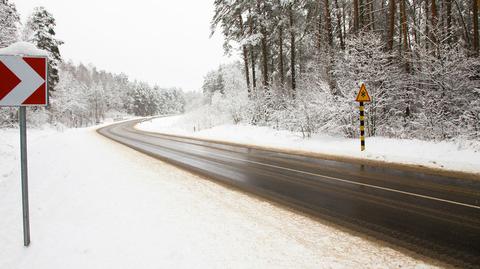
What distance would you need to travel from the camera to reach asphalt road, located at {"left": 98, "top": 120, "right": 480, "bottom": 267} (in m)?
3.92

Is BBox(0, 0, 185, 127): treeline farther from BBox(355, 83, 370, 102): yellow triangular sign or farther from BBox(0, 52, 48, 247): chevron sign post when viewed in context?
BBox(355, 83, 370, 102): yellow triangular sign

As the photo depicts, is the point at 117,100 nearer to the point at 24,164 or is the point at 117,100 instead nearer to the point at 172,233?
the point at 24,164

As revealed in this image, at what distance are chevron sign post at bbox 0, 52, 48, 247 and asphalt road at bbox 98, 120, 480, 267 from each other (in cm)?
449

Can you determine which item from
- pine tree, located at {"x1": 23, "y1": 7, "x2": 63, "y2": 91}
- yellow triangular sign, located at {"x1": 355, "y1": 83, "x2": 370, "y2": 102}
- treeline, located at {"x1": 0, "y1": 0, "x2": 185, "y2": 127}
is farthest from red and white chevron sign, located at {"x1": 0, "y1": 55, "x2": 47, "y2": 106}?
pine tree, located at {"x1": 23, "y1": 7, "x2": 63, "y2": 91}

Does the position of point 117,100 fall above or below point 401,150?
above

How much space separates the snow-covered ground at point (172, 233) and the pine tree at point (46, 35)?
102 ft

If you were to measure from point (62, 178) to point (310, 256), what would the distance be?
8197 millimetres

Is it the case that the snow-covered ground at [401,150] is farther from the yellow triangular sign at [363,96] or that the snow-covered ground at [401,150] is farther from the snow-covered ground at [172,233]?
the snow-covered ground at [172,233]

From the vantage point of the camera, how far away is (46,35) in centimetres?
3197

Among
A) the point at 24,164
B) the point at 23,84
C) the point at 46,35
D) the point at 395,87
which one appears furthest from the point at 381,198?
the point at 46,35

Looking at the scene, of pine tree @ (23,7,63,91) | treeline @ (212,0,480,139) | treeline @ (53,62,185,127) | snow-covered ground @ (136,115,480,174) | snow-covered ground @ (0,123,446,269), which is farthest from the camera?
treeline @ (53,62,185,127)

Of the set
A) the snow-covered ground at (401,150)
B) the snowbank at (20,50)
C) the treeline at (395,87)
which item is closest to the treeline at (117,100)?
the treeline at (395,87)

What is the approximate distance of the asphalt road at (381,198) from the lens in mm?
3922

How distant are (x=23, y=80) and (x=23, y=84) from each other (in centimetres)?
6
